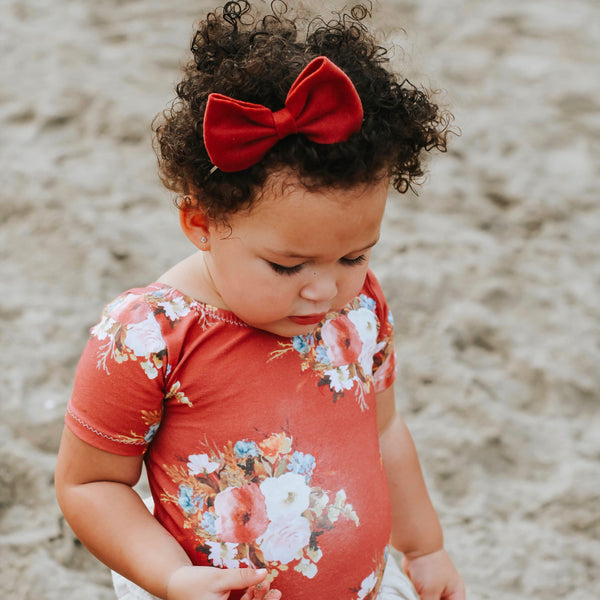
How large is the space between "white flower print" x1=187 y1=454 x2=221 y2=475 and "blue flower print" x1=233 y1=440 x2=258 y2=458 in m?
0.03

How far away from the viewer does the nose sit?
1.08 metres

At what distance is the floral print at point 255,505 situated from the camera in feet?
3.85

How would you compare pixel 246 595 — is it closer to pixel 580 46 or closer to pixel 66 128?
pixel 66 128

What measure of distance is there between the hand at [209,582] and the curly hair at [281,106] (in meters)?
0.48

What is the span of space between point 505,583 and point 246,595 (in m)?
0.89

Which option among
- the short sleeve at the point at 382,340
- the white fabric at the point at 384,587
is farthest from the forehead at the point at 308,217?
the white fabric at the point at 384,587

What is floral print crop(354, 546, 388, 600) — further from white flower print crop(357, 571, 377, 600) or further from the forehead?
the forehead

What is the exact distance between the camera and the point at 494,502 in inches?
78.6

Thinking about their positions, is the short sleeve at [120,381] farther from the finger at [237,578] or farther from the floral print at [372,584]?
the floral print at [372,584]

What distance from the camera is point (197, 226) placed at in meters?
1.13

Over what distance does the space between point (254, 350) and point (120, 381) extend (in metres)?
0.19

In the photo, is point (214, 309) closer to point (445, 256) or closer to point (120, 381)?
point (120, 381)

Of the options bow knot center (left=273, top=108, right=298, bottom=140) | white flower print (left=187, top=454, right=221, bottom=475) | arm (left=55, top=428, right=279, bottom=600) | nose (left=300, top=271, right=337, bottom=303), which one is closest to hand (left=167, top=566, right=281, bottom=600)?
arm (left=55, top=428, right=279, bottom=600)

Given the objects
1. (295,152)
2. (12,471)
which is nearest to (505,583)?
(12,471)
